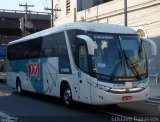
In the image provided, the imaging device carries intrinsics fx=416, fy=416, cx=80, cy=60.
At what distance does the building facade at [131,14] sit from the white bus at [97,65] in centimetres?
1412

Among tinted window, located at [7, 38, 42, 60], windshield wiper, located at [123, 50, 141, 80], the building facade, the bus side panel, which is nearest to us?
windshield wiper, located at [123, 50, 141, 80]

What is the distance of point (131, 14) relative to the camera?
1314 inches

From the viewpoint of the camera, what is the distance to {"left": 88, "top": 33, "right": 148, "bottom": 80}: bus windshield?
14.2 meters

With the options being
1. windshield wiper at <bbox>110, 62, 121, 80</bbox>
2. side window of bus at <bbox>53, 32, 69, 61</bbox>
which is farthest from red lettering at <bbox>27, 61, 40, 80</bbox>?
windshield wiper at <bbox>110, 62, 121, 80</bbox>

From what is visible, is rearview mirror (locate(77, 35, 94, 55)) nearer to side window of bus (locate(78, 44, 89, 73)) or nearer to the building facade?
side window of bus (locate(78, 44, 89, 73))

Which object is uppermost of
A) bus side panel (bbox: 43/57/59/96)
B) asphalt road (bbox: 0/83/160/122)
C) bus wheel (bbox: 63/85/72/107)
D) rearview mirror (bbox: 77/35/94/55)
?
rearview mirror (bbox: 77/35/94/55)

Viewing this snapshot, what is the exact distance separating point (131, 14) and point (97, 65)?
65.3ft

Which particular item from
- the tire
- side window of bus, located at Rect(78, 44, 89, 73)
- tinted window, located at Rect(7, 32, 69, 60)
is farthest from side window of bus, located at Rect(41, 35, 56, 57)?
the tire

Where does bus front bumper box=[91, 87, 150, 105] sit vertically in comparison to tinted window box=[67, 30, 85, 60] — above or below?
below

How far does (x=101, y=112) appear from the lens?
14719 mm

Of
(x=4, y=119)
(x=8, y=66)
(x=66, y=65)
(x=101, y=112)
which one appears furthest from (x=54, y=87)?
(x=8, y=66)

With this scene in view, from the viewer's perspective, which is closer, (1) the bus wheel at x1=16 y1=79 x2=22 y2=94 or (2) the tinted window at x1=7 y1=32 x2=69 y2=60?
(2) the tinted window at x1=7 y1=32 x2=69 y2=60

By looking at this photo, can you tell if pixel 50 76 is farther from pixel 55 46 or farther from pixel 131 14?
pixel 131 14

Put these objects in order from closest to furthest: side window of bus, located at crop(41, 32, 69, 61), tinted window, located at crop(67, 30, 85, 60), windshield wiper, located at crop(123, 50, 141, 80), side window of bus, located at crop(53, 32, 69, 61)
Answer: windshield wiper, located at crop(123, 50, 141, 80) → tinted window, located at crop(67, 30, 85, 60) → side window of bus, located at crop(53, 32, 69, 61) → side window of bus, located at crop(41, 32, 69, 61)
